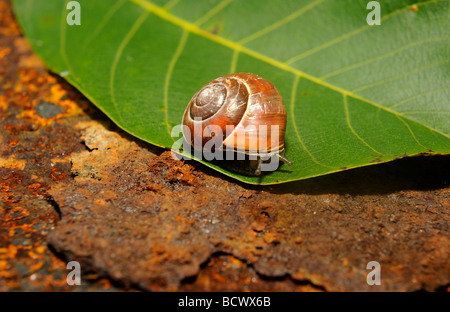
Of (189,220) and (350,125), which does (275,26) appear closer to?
(350,125)

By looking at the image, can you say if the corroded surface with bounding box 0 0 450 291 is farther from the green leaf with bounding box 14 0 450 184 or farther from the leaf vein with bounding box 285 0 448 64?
the leaf vein with bounding box 285 0 448 64

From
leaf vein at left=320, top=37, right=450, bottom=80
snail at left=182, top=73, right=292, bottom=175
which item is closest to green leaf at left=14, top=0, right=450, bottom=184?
leaf vein at left=320, top=37, right=450, bottom=80

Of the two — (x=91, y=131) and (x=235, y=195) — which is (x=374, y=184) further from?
(x=91, y=131)

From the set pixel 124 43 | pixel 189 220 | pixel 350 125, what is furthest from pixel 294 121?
pixel 124 43

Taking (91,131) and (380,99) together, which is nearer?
(380,99)

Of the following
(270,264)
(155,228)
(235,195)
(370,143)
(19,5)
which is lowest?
(270,264)

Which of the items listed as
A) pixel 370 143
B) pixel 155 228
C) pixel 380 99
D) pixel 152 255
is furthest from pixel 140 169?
pixel 380 99

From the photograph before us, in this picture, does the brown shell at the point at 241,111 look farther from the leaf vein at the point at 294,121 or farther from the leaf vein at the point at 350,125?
the leaf vein at the point at 350,125
